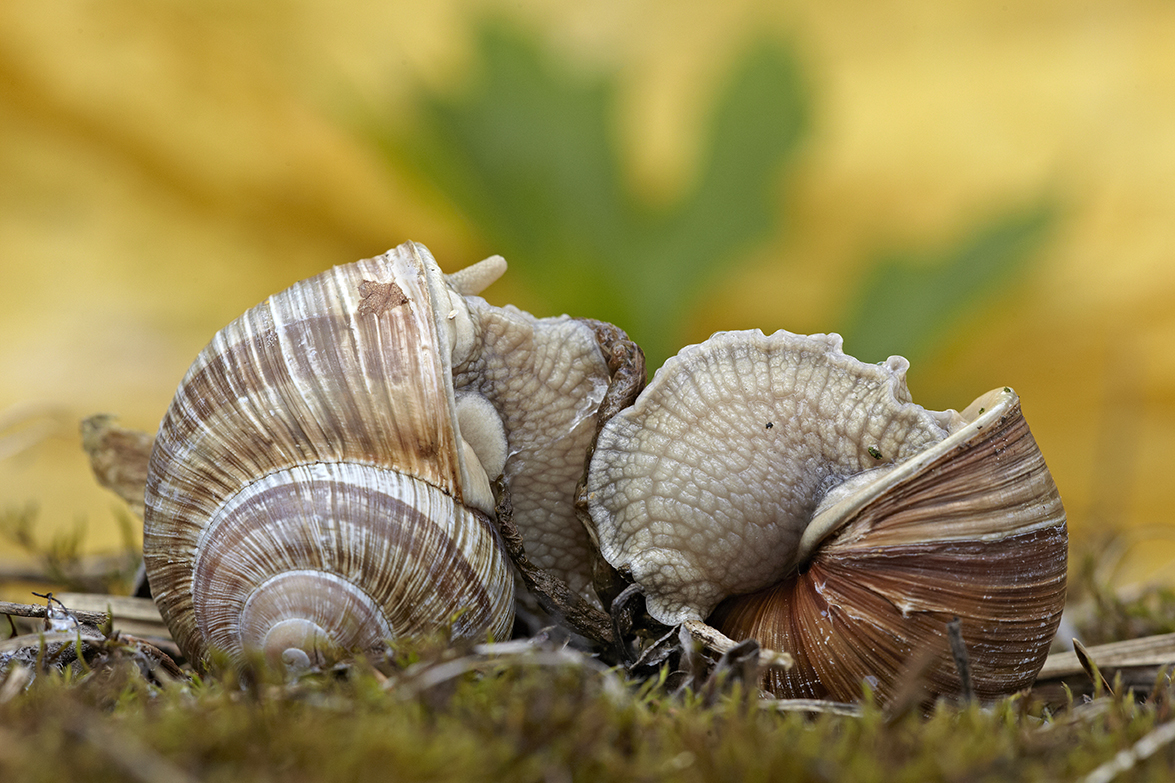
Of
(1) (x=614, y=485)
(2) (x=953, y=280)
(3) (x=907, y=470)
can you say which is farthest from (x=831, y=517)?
(2) (x=953, y=280)

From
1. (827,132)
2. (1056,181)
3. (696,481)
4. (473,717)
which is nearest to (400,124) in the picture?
(827,132)

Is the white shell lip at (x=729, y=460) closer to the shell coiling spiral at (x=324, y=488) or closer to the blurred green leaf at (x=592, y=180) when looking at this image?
the shell coiling spiral at (x=324, y=488)

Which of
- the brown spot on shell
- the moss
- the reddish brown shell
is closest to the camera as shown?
the moss

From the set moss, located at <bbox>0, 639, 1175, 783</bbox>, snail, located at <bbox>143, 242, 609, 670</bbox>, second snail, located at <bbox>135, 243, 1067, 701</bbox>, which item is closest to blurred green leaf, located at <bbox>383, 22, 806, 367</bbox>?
second snail, located at <bbox>135, 243, 1067, 701</bbox>

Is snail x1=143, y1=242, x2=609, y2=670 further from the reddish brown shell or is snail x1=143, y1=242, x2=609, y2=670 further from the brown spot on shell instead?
the reddish brown shell

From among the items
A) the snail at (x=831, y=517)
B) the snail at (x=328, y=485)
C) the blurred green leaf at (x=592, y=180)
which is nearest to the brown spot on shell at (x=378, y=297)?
the snail at (x=328, y=485)
